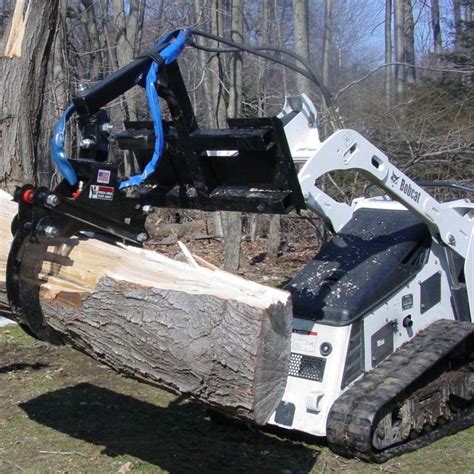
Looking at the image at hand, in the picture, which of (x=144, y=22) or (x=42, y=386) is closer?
(x=42, y=386)

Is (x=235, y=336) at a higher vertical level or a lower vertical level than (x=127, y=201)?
lower

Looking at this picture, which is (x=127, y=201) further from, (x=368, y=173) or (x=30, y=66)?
(x=30, y=66)

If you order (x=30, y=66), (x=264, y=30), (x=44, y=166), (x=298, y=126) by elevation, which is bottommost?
(x=44, y=166)

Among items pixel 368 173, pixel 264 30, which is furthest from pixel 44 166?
pixel 368 173

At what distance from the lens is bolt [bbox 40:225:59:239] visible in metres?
3.90

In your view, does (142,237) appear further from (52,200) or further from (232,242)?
(232,242)

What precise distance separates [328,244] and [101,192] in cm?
268

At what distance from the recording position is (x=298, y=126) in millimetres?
5629

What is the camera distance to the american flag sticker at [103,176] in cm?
404

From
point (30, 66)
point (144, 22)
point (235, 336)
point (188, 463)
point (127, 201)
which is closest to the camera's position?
point (235, 336)

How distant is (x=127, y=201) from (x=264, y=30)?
1498cm

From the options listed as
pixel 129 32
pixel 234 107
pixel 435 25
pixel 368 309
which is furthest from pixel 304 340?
pixel 435 25

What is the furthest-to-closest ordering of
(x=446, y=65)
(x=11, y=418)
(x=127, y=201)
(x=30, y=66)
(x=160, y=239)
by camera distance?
(x=446, y=65) < (x=160, y=239) < (x=30, y=66) < (x=11, y=418) < (x=127, y=201)

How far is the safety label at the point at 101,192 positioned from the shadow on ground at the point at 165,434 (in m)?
2.05
